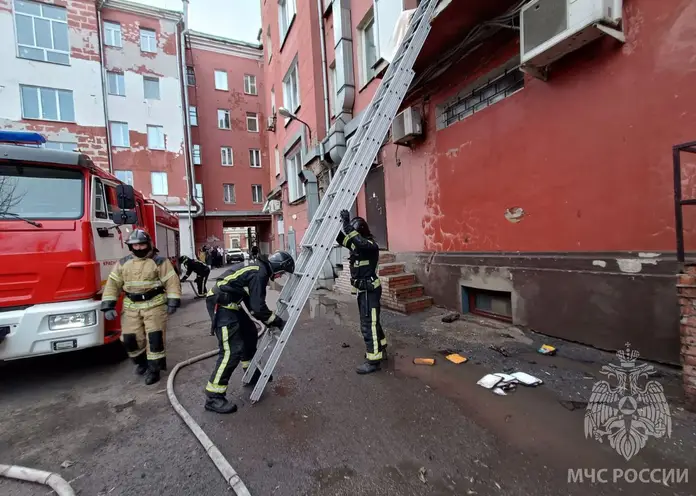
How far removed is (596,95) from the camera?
366 cm

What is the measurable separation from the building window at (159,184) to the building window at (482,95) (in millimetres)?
18615

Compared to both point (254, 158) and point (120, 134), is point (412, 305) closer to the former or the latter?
point (120, 134)

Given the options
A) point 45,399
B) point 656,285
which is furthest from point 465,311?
point 45,399

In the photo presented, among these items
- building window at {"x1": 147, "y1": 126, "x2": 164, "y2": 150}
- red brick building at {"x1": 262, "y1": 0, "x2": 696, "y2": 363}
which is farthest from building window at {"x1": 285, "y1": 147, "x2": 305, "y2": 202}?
building window at {"x1": 147, "y1": 126, "x2": 164, "y2": 150}

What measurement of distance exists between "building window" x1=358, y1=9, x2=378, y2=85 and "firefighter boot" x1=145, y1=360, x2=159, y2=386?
730cm

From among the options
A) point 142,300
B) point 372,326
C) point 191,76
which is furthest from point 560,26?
point 191,76

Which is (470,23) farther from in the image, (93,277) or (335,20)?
(93,277)

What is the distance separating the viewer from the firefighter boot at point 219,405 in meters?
2.94

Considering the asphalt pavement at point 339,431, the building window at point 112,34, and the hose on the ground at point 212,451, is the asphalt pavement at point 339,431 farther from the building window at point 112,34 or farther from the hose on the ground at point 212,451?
the building window at point 112,34

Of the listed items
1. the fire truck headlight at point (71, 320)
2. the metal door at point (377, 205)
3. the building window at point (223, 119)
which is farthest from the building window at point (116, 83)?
the fire truck headlight at point (71, 320)

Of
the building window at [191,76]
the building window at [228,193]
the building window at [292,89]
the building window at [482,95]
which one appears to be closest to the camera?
the building window at [482,95]

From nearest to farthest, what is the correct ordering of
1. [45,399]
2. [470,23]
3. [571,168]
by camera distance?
[45,399] → [571,168] → [470,23]

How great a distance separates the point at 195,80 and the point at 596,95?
25617 mm

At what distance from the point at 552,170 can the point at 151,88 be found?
Result: 22.8 meters
